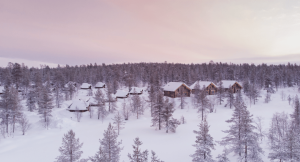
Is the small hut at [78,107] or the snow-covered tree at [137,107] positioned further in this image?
the small hut at [78,107]

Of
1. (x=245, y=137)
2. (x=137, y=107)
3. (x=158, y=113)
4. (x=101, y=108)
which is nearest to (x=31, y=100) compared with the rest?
(x=101, y=108)

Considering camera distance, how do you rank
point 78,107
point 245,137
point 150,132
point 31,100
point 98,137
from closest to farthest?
point 245,137
point 98,137
point 150,132
point 31,100
point 78,107

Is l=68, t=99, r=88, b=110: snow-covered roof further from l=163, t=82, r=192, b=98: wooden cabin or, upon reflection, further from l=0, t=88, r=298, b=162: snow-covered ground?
l=163, t=82, r=192, b=98: wooden cabin

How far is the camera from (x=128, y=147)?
1073 inches

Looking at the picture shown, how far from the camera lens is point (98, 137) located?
32.9 m

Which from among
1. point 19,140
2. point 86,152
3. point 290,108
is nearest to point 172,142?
point 86,152

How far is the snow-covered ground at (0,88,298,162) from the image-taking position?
79.7ft

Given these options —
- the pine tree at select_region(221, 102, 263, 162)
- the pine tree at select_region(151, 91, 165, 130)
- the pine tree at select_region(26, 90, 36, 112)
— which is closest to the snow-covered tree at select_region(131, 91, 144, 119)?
the pine tree at select_region(151, 91, 165, 130)

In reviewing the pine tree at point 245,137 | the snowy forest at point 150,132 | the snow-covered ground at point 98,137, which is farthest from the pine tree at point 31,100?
the pine tree at point 245,137

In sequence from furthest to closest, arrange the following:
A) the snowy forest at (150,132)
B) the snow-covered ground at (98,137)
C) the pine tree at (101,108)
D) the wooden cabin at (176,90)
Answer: the wooden cabin at (176,90) → the pine tree at (101,108) → the snow-covered ground at (98,137) → the snowy forest at (150,132)

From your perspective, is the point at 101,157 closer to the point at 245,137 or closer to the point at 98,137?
the point at 245,137

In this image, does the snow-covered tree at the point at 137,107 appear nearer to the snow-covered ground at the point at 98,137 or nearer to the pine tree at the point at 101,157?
the snow-covered ground at the point at 98,137

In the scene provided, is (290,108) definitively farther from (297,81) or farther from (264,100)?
(297,81)

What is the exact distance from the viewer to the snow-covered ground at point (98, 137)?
24.3 metres
